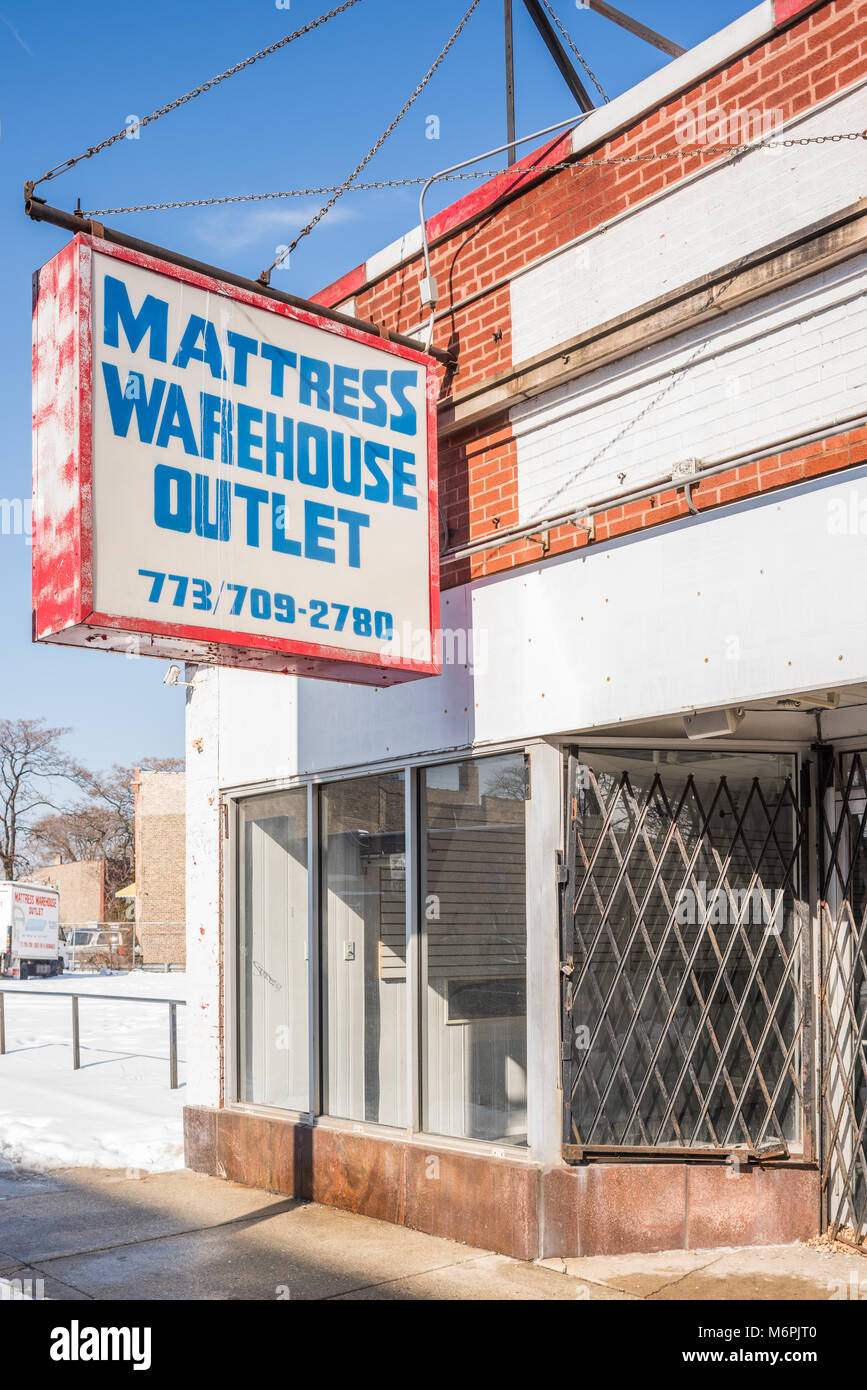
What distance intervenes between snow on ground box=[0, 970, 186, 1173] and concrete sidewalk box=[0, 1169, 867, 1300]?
135 centimetres

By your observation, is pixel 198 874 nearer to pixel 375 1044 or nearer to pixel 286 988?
pixel 286 988

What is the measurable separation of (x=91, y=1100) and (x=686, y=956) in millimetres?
6248

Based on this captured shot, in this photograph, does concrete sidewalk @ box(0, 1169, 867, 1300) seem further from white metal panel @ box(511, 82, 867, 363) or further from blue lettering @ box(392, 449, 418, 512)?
white metal panel @ box(511, 82, 867, 363)

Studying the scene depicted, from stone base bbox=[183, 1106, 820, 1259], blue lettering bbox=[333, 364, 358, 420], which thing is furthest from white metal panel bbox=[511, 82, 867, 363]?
stone base bbox=[183, 1106, 820, 1259]

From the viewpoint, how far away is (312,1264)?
6379 mm

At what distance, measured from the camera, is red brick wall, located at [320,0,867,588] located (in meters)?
5.71

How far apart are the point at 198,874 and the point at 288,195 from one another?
4799mm

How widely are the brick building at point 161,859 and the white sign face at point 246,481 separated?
136 ft

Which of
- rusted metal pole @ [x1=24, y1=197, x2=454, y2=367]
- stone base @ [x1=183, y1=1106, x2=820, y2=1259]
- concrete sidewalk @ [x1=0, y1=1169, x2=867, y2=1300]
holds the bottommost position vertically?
concrete sidewalk @ [x1=0, y1=1169, x2=867, y2=1300]

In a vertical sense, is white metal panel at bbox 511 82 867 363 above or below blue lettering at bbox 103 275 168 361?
above

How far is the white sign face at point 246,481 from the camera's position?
18.7ft

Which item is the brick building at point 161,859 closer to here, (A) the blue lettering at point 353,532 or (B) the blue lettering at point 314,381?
(A) the blue lettering at point 353,532

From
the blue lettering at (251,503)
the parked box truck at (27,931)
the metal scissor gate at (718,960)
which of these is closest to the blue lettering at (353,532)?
the blue lettering at (251,503)

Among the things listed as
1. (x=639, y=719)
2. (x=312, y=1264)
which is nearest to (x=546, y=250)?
(x=639, y=719)
